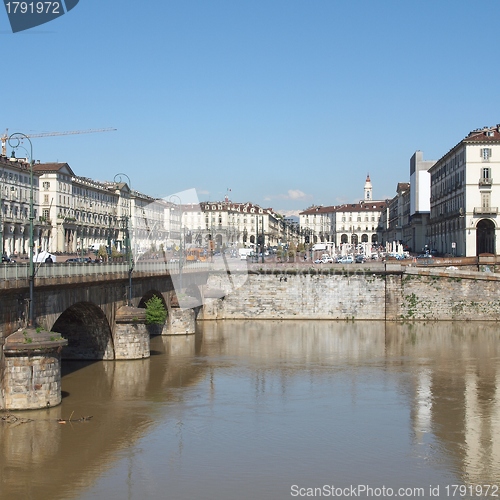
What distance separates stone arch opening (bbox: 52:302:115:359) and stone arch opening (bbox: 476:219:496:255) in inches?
2213

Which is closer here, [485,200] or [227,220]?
[485,200]

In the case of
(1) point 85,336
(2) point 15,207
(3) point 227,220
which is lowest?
(1) point 85,336

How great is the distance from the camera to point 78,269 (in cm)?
3709

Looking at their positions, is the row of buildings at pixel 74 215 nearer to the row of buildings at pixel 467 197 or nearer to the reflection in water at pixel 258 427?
the reflection in water at pixel 258 427

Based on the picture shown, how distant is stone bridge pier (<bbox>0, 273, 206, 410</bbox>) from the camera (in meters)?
29.9

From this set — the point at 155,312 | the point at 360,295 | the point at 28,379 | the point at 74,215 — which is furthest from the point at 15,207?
the point at 28,379

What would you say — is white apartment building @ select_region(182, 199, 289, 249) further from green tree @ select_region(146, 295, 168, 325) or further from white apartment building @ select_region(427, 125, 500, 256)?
green tree @ select_region(146, 295, 168, 325)

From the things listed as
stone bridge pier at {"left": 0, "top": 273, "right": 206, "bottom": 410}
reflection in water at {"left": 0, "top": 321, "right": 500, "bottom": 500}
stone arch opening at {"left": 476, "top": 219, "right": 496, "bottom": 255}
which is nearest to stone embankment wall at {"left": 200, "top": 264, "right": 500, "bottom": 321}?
stone bridge pier at {"left": 0, "top": 273, "right": 206, "bottom": 410}

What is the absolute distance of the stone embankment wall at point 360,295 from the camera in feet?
233

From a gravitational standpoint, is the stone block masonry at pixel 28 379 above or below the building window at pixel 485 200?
below

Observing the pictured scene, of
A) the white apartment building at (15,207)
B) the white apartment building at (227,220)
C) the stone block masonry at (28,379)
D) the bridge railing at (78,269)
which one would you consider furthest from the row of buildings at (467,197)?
the stone block masonry at (28,379)

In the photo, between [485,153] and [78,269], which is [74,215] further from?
[78,269]

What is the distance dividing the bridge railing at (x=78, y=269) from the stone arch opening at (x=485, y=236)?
143ft

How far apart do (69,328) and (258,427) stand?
678 inches
